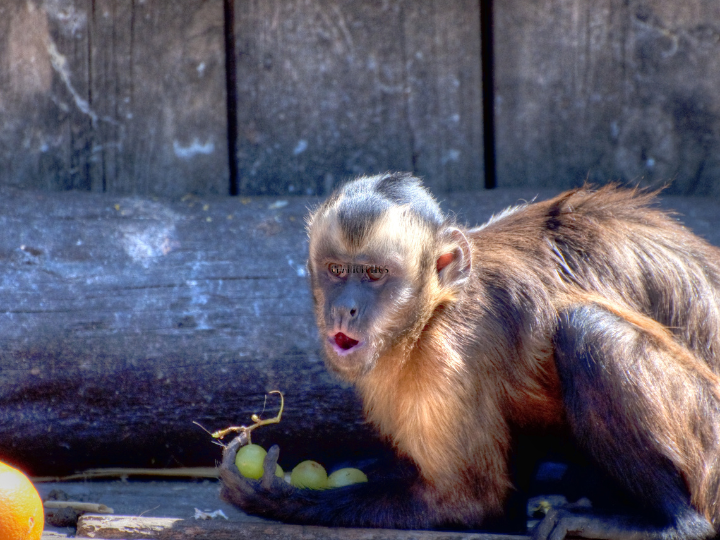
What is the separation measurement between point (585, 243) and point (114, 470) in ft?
8.40

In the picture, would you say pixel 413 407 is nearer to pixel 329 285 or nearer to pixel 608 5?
pixel 329 285

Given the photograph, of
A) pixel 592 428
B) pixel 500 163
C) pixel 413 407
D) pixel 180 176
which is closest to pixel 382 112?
pixel 500 163

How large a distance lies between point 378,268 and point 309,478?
3.30 ft

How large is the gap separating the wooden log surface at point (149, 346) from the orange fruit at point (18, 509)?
3.77ft

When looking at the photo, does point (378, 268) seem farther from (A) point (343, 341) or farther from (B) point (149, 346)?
(B) point (149, 346)

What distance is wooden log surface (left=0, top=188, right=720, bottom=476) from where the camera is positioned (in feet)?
13.7

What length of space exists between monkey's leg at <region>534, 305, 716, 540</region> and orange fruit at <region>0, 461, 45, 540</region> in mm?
1800

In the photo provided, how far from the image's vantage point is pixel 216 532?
319 cm

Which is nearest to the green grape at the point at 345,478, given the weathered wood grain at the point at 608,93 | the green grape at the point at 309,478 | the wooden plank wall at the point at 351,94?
the green grape at the point at 309,478

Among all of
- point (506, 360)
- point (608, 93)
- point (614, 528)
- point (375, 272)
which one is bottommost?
point (614, 528)

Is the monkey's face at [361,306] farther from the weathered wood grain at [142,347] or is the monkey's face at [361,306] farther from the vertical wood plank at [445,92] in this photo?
the vertical wood plank at [445,92]

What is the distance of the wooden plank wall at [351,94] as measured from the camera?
474 cm

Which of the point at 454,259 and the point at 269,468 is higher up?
the point at 454,259

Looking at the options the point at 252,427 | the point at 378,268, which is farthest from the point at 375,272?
the point at 252,427
